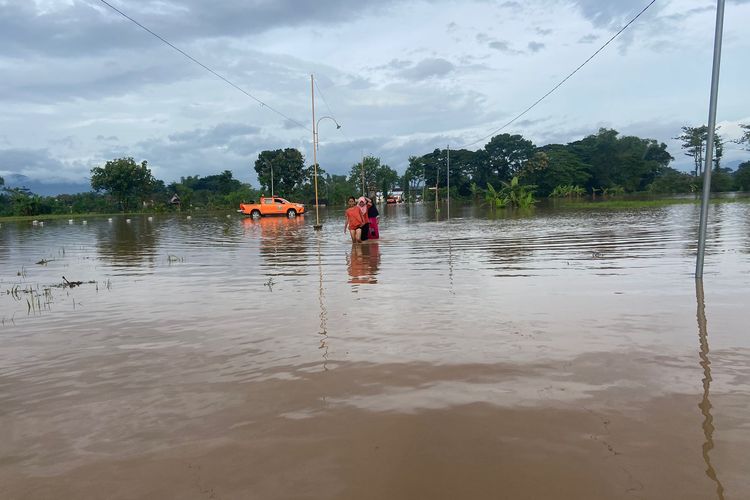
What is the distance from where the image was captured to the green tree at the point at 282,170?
77188 millimetres

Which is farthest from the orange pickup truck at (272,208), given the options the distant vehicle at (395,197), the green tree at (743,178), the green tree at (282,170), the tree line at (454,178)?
the green tree at (743,178)

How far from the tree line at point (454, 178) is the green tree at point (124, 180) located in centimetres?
11

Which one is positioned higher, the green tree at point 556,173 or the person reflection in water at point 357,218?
the green tree at point 556,173

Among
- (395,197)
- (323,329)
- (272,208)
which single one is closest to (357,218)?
→ (323,329)

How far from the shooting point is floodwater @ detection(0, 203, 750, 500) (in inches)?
111

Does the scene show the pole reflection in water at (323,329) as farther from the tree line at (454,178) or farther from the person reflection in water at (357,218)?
the tree line at (454,178)

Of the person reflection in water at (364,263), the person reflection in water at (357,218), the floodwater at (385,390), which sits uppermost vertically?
the person reflection in water at (357,218)

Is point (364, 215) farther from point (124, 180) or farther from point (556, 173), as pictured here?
point (556, 173)

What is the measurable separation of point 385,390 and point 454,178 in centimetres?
10167

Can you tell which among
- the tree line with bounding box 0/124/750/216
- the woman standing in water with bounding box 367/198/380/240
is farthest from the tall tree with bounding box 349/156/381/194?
the woman standing in water with bounding box 367/198/380/240

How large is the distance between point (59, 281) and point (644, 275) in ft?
37.3

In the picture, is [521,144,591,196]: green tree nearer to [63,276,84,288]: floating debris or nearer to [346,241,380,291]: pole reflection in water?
[346,241,380,291]: pole reflection in water

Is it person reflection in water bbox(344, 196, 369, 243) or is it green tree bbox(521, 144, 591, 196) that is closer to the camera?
person reflection in water bbox(344, 196, 369, 243)

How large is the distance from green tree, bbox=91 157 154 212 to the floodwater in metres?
56.5
